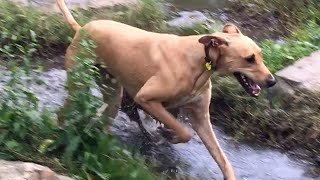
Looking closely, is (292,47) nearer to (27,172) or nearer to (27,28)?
(27,28)

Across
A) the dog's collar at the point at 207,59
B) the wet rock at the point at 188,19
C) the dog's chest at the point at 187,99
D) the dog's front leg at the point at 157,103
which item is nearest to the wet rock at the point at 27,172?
the dog's front leg at the point at 157,103

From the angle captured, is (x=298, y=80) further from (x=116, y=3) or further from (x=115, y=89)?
(x=116, y=3)

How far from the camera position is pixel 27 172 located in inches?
197

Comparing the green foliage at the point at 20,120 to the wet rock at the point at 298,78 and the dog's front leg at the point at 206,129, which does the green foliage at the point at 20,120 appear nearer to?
the dog's front leg at the point at 206,129

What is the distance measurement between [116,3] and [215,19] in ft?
3.69

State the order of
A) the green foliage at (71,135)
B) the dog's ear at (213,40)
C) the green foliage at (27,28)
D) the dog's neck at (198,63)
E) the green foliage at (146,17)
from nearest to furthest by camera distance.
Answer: the green foliage at (71,135)
the dog's ear at (213,40)
the dog's neck at (198,63)
the green foliage at (27,28)
the green foliage at (146,17)

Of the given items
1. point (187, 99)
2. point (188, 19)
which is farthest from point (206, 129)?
point (188, 19)

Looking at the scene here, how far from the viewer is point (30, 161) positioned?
5367 mm

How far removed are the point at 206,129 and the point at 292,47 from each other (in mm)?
2330

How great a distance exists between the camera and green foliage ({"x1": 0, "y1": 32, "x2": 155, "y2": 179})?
213 inches

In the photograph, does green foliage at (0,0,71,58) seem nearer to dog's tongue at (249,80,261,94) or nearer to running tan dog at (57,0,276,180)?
running tan dog at (57,0,276,180)

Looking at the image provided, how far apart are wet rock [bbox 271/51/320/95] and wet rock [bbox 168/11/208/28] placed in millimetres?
1516

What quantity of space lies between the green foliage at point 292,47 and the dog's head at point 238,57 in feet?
6.12

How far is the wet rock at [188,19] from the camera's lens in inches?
348
